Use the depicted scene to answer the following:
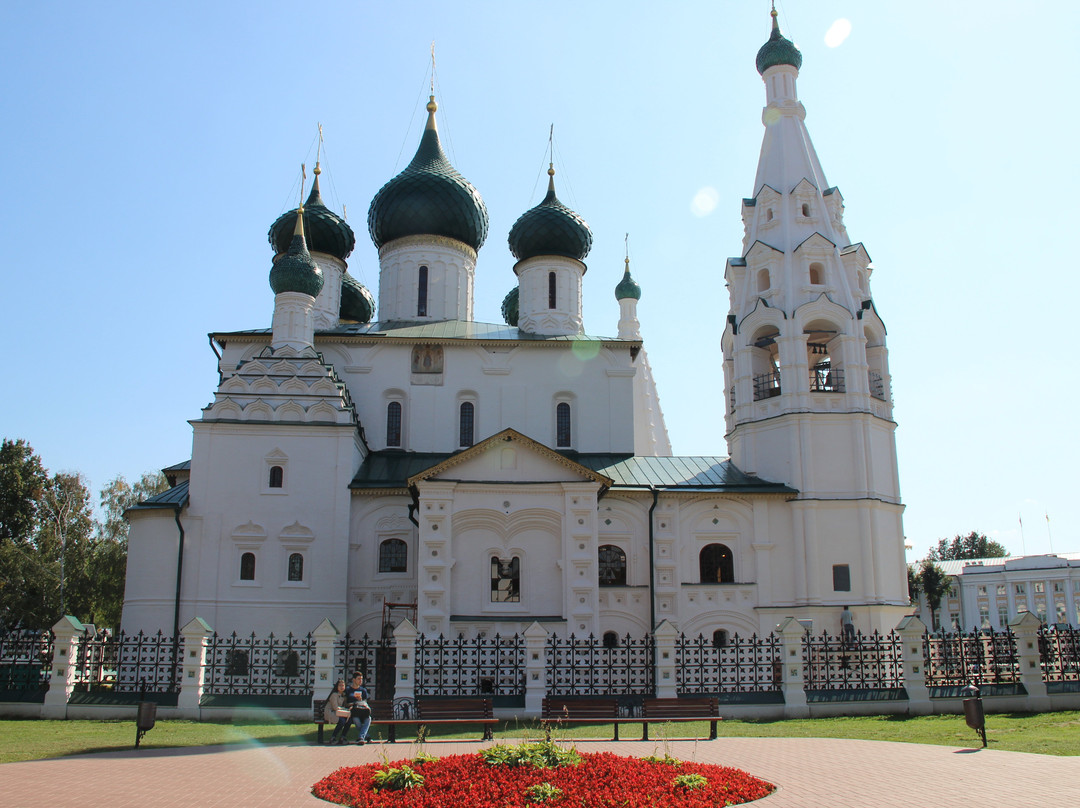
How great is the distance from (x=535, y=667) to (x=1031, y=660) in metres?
8.25

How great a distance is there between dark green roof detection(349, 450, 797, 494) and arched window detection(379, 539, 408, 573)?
1.45m

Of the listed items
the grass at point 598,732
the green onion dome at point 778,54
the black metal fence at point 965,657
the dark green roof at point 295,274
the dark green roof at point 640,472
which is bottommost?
the grass at point 598,732

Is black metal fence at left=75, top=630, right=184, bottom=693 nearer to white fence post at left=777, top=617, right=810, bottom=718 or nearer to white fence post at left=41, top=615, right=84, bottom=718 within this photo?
white fence post at left=41, top=615, right=84, bottom=718

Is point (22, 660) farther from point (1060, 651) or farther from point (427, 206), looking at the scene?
point (1060, 651)

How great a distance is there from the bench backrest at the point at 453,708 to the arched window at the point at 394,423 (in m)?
12.6

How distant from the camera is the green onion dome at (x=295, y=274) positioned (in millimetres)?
22266

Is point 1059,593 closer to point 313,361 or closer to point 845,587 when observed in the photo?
point 845,587

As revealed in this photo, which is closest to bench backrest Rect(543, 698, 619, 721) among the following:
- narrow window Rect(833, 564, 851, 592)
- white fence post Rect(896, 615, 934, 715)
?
white fence post Rect(896, 615, 934, 715)

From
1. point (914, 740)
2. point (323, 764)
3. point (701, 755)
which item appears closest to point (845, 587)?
point (914, 740)

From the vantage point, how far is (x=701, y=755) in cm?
1020

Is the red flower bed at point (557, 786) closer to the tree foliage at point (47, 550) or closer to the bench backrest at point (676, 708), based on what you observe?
the bench backrest at point (676, 708)

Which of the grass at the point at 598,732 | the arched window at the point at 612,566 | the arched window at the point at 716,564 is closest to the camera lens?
the grass at the point at 598,732

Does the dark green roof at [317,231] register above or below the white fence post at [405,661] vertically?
above

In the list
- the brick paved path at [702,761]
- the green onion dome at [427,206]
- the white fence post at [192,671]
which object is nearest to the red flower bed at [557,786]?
the brick paved path at [702,761]
